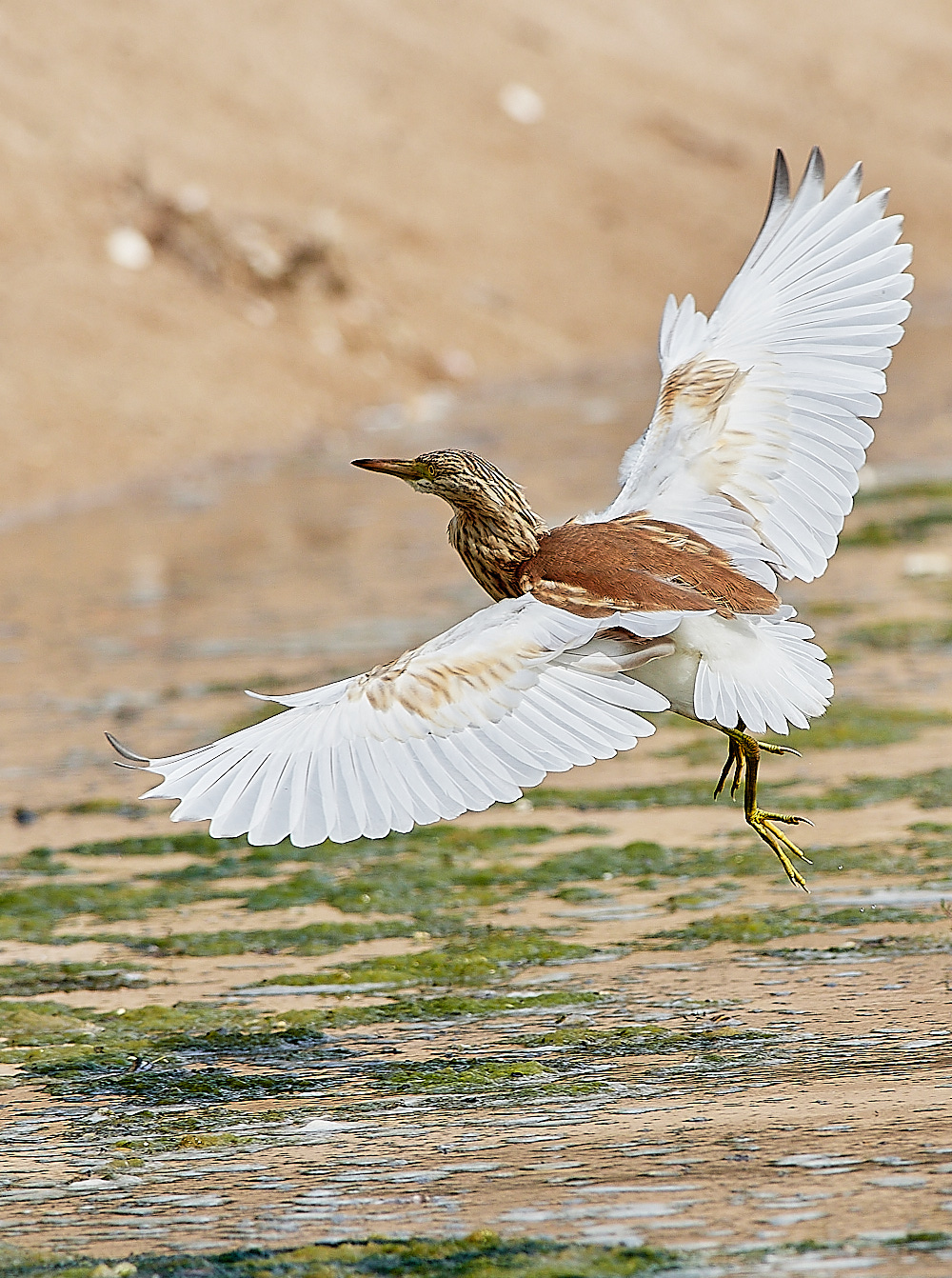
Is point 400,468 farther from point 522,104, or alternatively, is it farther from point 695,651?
point 522,104

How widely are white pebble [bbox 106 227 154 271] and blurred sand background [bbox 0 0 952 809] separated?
78 millimetres

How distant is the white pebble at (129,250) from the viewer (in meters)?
16.9

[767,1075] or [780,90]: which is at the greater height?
[780,90]

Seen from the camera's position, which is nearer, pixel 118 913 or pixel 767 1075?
pixel 767 1075

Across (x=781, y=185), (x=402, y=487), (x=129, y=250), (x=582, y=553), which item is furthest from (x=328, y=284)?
(x=582, y=553)

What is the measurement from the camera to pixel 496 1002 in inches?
193

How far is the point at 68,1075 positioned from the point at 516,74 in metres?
20.9

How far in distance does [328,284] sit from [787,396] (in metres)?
12.9

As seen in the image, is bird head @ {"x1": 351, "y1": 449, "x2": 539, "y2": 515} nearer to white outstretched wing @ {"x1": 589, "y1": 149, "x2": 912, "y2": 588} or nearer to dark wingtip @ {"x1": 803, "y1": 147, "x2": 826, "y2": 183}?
white outstretched wing @ {"x1": 589, "y1": 149, "x2": 912, "y2": 588}

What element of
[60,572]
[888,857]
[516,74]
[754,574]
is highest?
[516,74]

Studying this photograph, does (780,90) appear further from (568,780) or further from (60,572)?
(568,780)

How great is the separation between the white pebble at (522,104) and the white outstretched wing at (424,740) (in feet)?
65.5

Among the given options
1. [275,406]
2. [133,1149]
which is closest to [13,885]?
[133,1149]

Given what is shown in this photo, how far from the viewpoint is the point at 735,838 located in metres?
6.20
